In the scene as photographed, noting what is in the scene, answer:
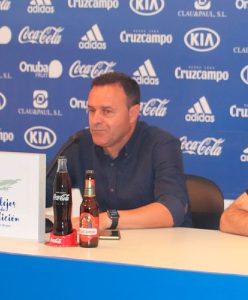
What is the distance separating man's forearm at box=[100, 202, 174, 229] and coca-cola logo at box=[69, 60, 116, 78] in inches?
76.9

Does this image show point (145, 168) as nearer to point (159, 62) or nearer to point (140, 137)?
point (140, 137)

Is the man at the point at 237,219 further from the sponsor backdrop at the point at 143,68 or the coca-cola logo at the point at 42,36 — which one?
the coca-cola logo at the point at 42,36

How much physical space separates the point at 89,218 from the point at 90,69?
2511 millimetres

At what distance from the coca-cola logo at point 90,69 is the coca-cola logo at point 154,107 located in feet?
1.14

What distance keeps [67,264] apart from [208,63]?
2.57m

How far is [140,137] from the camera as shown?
3193 millimetres

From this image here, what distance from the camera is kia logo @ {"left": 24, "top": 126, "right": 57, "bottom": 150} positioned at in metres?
4.70

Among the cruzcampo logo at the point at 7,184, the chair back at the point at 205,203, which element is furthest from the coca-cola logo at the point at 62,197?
the chair back at the point at 205,203

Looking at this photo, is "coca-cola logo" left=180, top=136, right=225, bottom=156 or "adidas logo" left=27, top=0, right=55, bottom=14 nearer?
"coca-cola logo" left=180, top=136, right=225, bottom=156

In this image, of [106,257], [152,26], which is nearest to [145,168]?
[106,257]

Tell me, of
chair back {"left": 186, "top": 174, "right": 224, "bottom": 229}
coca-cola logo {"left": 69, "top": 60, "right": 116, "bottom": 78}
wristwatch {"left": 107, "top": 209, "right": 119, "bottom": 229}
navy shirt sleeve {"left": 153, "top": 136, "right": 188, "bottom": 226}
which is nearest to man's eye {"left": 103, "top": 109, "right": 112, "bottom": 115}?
navy shirt sleeve {"left": 153, "top": 136, "right": 188, "bottom": 226}

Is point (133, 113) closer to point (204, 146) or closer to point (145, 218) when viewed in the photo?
point (145, 218)

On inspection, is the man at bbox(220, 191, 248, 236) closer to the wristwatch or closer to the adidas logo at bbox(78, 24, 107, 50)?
the wristwatch

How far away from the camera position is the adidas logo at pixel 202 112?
4359 millimetres
